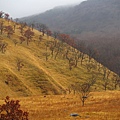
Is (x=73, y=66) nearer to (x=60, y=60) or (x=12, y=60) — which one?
(x=60, y=60)

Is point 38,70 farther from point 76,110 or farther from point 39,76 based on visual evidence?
point 76,110

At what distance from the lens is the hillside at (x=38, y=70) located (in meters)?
106

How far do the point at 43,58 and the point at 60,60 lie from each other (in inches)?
562

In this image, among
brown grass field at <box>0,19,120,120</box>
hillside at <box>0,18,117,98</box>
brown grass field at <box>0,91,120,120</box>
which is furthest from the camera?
hillside at <box>0,18,117,98</box>

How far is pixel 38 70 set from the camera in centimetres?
12688

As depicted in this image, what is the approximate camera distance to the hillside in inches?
4163

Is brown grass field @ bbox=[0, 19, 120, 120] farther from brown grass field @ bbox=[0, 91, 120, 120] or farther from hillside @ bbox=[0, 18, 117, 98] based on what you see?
brown grass field @ bbox=[0, 91, 120, 120]

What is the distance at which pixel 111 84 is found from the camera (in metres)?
155

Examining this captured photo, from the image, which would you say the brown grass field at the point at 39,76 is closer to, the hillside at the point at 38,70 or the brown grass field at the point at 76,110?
the hillside at the point at 38,70

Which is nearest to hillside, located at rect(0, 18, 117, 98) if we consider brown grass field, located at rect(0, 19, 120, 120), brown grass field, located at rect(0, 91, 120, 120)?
brown grass field, located at rect(0, 19, 120, 120)

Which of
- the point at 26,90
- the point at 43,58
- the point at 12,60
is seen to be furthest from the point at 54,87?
the point at 43,58

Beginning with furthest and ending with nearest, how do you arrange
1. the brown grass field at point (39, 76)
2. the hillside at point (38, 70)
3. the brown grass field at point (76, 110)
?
the hillside at point (38, 70) → the brown grass field at point (39, 76) → the brown grass field at point (76, 110)

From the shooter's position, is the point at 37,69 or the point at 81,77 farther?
the point at 81,77

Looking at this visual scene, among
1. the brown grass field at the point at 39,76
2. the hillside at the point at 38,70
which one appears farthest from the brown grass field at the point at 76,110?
the hillside at the point at 38,70
